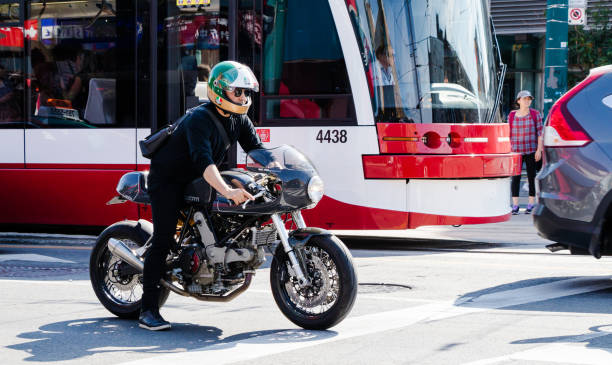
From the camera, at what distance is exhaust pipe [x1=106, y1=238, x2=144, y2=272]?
664 centimetres

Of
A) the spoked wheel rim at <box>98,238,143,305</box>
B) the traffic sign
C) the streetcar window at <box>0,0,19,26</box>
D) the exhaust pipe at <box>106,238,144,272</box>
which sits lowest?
the spoked wheel rim at <box>98,238,143,305</box>

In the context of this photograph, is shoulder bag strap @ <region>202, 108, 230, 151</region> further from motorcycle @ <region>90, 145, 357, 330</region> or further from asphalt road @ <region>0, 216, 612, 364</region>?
asphalt road @ <region>0, 216, 612, 364</region>

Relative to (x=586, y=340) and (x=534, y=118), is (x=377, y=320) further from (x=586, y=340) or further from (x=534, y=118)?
(x=534, y=118)

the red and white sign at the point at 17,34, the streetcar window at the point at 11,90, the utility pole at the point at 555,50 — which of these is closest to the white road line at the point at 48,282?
the streetcar window at the point at 11,90

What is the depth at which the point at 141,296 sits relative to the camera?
667cm

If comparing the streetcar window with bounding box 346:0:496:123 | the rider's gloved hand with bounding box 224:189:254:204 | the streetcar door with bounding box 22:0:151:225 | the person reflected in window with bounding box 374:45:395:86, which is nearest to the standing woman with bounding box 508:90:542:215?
the streetcar window with bounding box 346:0:496:123

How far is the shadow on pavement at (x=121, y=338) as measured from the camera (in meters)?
5.77

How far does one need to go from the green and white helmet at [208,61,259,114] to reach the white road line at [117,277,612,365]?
1.44m

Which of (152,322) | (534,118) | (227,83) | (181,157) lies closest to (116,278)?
(152,322)

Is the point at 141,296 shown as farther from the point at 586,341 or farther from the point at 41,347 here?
the point at 586,341

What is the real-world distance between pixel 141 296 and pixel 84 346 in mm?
822

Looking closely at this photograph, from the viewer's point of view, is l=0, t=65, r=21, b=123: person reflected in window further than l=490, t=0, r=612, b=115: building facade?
No

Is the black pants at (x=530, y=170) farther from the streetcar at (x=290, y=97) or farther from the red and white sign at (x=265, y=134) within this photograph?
the red and white sign at (x=265, y=134)

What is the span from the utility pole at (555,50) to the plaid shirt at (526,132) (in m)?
0.68
